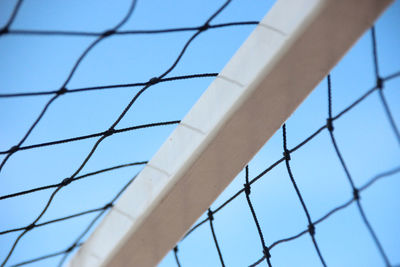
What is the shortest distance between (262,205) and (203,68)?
18.2 inches

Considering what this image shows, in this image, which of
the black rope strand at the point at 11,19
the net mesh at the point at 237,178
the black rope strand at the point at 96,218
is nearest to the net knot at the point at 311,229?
the net mesh at the point at 237,178

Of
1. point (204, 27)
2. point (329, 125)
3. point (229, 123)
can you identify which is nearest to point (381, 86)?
point (329, 125)

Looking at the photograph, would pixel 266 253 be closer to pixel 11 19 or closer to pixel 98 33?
pixel 98 33

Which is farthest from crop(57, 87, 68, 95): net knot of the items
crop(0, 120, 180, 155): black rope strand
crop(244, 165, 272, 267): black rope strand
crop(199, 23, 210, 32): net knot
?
crop(244, 165, 272, 267): black rope strand

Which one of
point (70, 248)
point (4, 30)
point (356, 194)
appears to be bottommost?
point (356, 194)

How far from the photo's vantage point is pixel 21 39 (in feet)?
3.73

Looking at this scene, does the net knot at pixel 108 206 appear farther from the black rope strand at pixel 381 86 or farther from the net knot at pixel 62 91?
the black rope strand at pixel 381 86

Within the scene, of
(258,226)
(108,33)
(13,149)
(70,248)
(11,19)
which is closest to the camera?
(11,19)

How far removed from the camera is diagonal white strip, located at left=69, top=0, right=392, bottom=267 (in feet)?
3.22

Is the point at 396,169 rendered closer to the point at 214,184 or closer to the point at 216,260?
the point at 214,184

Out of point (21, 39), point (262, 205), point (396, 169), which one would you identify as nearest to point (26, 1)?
point (21, 39)

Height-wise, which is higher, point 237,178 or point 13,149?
point 13,149

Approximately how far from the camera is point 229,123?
1.10 m

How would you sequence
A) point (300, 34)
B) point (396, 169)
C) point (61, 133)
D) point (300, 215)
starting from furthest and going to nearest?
point (300, 215) → point (61, 133) → point (396, 169) → point (300, 34)
